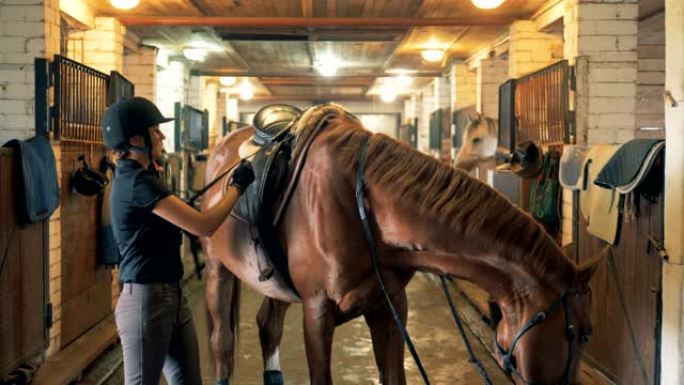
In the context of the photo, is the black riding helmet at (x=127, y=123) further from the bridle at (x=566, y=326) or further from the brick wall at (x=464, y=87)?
the brick wall at (x=464, y=87)

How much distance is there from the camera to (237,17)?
21.3 feet

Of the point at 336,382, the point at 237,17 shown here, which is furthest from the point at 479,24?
the point at 336,382

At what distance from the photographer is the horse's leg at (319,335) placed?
8.71 ft

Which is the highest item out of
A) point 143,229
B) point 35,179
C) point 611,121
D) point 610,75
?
point 610,75

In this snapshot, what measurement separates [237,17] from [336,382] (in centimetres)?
352

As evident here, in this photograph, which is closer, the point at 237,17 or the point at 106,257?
the point at 106,257

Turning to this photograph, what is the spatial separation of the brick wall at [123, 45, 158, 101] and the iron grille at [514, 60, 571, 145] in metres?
4.14

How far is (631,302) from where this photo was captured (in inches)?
144

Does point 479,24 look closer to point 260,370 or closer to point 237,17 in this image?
point 237,17

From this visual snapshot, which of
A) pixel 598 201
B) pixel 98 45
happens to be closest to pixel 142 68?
pixel 98 45

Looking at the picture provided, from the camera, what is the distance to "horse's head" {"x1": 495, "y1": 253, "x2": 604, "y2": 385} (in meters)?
2.29

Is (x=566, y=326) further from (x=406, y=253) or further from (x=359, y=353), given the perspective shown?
(x=359, y=353)

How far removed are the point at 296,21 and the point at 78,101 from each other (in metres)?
2.22

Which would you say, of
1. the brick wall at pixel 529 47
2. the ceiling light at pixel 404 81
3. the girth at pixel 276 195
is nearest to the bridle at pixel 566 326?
the girth at pixel 276 195
